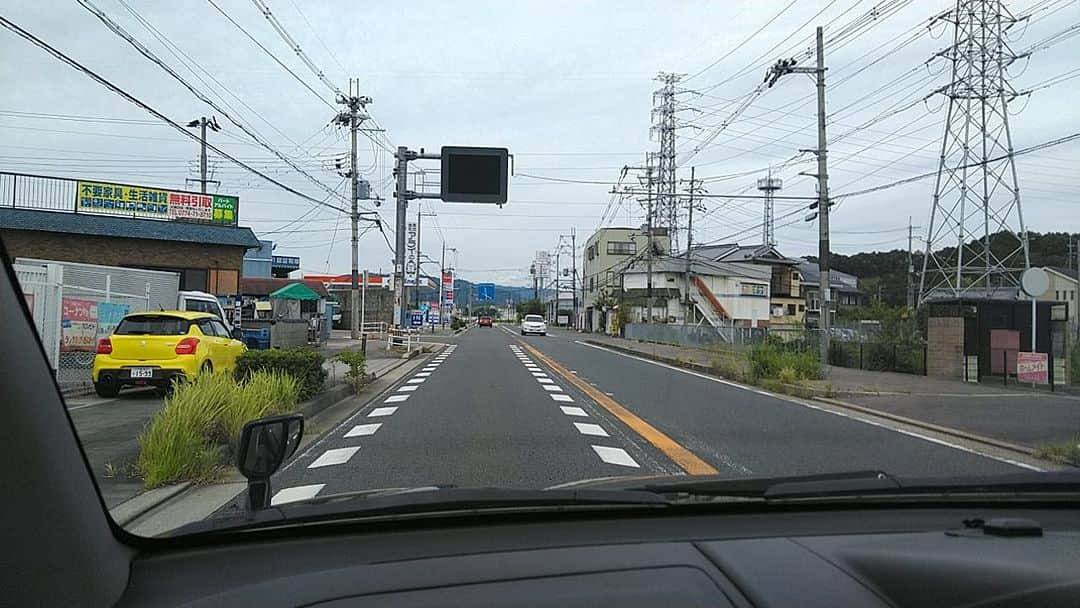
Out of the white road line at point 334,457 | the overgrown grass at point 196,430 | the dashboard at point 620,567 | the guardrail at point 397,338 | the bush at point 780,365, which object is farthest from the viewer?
the guardrail at point 397,338

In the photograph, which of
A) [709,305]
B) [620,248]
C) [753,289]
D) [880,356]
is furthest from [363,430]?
[620,248]

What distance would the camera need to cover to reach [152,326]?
13086mm

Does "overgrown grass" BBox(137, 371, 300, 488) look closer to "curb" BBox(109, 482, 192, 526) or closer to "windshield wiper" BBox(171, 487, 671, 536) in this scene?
"curb" BBox(109, 482, 192, 526)

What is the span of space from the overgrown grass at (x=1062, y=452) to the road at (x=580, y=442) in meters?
0.71

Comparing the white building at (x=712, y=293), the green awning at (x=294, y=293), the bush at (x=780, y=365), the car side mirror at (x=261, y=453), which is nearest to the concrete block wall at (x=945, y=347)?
the bush at (x=780, y=365)

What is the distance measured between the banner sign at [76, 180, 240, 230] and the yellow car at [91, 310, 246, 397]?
12.2 m

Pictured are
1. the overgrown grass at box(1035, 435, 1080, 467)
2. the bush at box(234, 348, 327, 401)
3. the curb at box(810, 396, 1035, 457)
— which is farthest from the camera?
the bush at box(234, 348, 327, 401)

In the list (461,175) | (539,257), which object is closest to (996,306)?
(461,175)

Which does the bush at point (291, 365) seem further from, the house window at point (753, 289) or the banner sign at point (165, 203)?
the house window at point (753, 289)

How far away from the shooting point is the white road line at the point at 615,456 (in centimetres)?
799

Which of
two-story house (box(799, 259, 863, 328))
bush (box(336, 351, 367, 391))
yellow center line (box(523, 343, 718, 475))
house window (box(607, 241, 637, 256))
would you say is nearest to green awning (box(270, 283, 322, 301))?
bush (box(336, 351, 367, 391))

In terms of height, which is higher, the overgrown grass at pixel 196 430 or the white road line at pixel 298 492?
the overgrown grass at pixel 196 430

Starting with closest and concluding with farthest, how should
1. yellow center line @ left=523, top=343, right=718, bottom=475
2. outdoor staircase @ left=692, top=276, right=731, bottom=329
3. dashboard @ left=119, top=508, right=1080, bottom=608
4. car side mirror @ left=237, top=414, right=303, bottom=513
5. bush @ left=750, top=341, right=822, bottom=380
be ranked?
dashboard @ left=119, top=508, right=1080, bottom=608
car side mirror @ left=237, top=414, right=303, bottom=513
yellow center line @ left=523, top=343, right=718, bottom=475
bush @ left=750, top=341, right=822, bottom=380
outdoor staircase @ left=692, top=276, right=731, bottom=329

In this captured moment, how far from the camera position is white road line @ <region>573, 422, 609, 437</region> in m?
10.1
